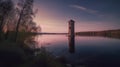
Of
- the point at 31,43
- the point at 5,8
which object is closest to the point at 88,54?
the point at 31,43

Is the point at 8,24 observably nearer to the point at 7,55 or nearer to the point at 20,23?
the point at 20,23

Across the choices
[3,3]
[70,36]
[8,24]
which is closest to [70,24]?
[70,36]

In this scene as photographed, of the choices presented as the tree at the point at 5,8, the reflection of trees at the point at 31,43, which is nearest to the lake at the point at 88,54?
the reflection of trees at the point at 31,43

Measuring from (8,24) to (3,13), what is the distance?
707cm

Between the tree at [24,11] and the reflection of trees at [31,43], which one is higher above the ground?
the tree at [24,11]

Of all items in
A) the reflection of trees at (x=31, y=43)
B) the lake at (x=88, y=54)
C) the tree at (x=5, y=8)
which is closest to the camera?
the lake at (x=88, y=54)

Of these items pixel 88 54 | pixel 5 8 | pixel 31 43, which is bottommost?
pixel 88 54

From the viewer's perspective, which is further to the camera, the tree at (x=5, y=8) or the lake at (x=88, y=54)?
the tree at (x=5, y=8)

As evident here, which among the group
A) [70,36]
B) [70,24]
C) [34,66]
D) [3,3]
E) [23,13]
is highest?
[3,3]

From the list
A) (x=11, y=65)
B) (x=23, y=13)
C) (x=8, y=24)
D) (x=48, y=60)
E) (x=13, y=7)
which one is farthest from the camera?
(x=8, y=24)

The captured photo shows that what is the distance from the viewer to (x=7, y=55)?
9.67 m

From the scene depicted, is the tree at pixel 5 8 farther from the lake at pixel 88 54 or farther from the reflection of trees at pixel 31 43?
the lake at pixel 88 54

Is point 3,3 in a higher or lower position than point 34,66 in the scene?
higher

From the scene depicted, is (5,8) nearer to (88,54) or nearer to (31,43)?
(31,43)
